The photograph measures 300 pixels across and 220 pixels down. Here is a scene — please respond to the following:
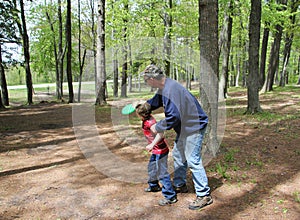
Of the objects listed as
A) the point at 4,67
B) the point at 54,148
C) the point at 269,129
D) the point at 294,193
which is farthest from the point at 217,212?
the point at 4,67

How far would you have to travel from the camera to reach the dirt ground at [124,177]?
10.8 feet

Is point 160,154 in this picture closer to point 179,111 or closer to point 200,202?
point 179,111

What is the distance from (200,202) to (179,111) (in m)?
1.26

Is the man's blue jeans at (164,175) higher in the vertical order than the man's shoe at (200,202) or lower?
higher

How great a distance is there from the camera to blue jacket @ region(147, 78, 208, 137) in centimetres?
312

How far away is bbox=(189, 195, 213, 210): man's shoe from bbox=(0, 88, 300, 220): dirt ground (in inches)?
2.3

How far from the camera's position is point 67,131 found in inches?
329

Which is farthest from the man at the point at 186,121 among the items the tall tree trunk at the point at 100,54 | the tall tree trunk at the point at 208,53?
the tall tree trunk at the point at 100,54

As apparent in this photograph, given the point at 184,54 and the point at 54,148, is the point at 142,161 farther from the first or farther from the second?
the point at 184,54

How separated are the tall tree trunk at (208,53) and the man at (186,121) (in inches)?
68.7

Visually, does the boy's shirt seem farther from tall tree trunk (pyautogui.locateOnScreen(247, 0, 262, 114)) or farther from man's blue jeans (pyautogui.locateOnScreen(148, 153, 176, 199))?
tall tree trunk (pyautogui.locateOnScreen(247, 0, 262, 114))

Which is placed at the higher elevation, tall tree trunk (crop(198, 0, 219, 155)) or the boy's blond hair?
tall tree trunk (crop(198, 0, 219, 155))

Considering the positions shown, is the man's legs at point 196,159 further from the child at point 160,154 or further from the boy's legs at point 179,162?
the child at point 160,154

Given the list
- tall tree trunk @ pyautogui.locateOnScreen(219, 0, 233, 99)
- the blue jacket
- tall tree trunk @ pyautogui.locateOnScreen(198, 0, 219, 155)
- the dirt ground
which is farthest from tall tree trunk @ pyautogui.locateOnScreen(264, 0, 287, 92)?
the blue jacket
